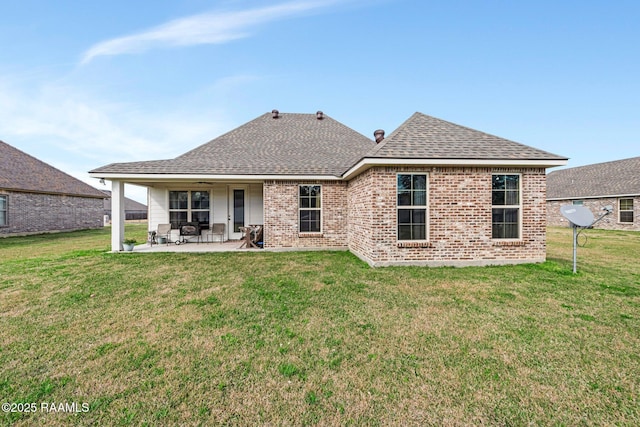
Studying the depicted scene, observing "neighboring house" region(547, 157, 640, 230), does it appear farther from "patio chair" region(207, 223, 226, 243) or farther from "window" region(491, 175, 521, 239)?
"patio chair" region(207, 223, 226, 243)

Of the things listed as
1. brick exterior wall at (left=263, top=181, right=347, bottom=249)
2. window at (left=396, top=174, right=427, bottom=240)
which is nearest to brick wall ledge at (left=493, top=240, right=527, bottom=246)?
window at (left=396, top=174, right=427, bottom=240)

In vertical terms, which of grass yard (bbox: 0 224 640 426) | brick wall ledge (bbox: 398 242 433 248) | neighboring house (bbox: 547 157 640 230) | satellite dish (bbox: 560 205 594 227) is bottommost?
grass yard (bbox: 0 224 640 426)

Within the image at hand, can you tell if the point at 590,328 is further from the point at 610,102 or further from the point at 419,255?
the point at 610,102

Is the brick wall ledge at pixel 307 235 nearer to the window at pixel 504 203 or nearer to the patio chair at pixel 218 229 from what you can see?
the patio chair at pixel 218 229

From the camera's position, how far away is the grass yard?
224cm

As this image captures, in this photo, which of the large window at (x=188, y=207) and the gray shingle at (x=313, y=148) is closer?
the gray shingle at (x=313, y=148)

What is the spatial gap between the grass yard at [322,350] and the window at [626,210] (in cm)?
2037

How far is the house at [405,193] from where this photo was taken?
702cm

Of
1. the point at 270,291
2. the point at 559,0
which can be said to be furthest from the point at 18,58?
the point at 559,0

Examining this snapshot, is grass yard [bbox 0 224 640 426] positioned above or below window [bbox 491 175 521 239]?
below

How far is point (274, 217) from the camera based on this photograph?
974 centimetres

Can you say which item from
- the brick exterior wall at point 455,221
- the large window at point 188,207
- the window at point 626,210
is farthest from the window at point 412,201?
the window at point 626,210

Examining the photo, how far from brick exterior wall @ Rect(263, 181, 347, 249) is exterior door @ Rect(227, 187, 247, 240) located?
9.49 feet

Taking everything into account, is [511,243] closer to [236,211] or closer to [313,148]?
[313,148]
